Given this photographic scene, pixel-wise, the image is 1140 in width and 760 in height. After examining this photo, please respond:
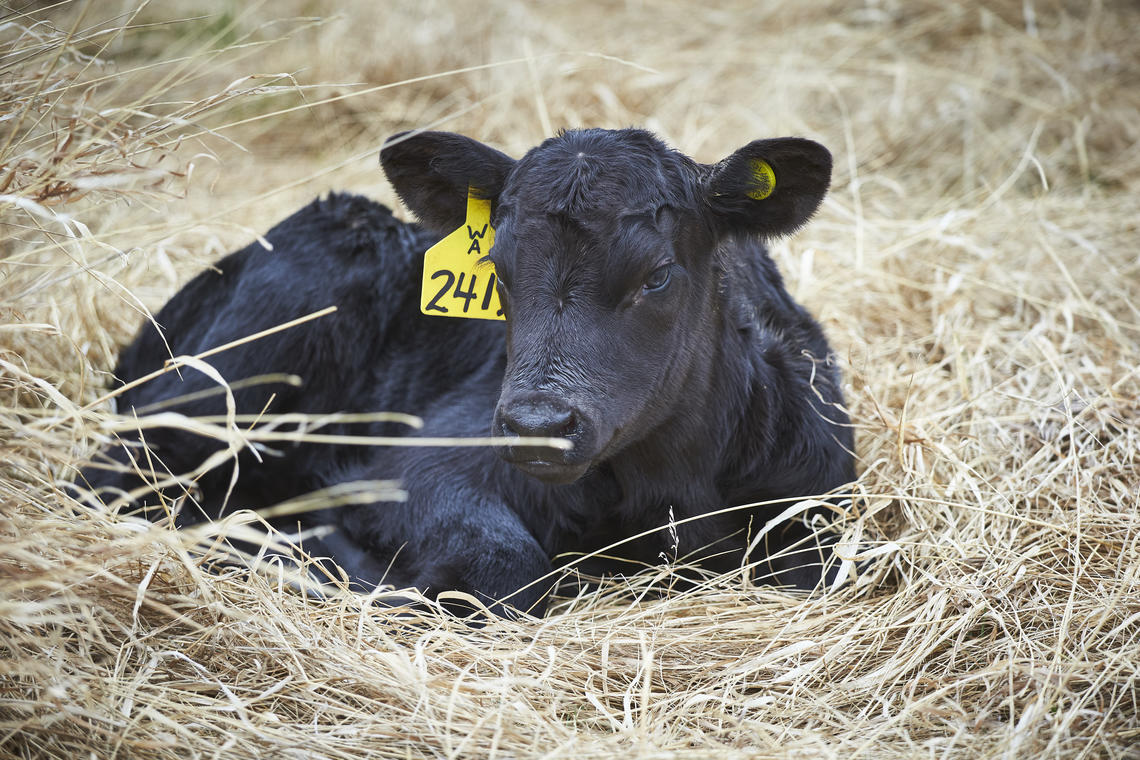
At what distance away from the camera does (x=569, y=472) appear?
9.55 feet

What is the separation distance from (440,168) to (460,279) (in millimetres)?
387

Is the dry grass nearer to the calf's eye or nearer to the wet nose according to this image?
the wet nose

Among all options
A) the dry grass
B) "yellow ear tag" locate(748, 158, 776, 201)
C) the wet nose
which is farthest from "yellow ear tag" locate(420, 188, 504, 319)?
"yellow ear tag" locate(748, 158, 776, 201)

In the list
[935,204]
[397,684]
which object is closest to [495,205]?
[397,684]

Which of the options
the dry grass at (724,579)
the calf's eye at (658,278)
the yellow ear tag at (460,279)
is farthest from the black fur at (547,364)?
the dry grass at (724,579)

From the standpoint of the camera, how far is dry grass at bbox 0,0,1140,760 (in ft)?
8.30

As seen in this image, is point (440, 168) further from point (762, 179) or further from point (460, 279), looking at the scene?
point (762, 179)

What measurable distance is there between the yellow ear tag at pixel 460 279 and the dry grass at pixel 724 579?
0.56 metres

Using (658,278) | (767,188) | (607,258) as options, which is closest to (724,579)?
(658,278)

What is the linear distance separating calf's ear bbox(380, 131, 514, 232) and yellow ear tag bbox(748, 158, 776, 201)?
0.81 m

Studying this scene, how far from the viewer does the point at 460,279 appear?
3527mm

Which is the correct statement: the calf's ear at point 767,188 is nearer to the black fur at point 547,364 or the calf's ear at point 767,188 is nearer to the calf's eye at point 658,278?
the black fur at point 547,364

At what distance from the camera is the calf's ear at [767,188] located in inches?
127

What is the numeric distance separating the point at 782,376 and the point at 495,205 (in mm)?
1217
